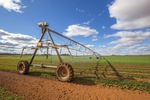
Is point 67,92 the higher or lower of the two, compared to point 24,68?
lower

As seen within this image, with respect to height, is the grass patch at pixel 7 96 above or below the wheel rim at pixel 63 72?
below

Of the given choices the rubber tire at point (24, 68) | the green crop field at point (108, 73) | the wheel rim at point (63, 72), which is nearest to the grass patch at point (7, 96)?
the wheel rim at point (63, 72)

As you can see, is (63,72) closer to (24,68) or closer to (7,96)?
(7,96)

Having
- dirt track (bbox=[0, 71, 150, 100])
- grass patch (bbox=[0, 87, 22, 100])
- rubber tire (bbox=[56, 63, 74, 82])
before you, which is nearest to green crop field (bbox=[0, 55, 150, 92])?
dirt track (bbox=[0, 71, 150, 100])

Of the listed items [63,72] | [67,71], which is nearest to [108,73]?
[63,72]

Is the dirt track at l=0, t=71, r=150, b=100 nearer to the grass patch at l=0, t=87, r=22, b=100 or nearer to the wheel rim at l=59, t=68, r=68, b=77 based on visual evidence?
the grass patch at l=0, t=87, r=22, b=100

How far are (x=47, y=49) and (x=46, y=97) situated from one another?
7006 millimetres

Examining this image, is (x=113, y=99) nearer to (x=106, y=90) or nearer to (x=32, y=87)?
(x=106, y=90)

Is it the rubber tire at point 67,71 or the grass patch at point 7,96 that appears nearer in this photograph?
the grass patch at point 7,96

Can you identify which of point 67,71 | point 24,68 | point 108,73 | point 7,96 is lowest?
point 7,96

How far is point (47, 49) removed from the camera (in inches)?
581

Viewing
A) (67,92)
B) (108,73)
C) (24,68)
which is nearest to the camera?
(67,92)

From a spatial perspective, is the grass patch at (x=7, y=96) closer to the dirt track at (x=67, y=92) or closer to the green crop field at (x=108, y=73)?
the dirt track at (x=67, y=92)

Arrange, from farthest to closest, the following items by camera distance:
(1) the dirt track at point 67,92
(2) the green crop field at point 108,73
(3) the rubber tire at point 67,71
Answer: (3) the rubber tire at point 67,71 < (2) the green crop field at point 108,73 < (1) the dirt track at point 67,92
